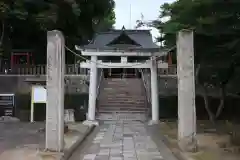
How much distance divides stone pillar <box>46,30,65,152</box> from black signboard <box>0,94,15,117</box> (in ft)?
41.8

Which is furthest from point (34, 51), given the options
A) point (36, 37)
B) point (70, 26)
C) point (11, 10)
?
point (70, 26)

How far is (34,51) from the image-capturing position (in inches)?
1278

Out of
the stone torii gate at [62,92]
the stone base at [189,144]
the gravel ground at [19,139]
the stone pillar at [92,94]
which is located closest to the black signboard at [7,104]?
the stone pillar at [92,94]

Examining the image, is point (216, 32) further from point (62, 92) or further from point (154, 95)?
point (154, 95)

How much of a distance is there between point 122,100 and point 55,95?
1665cm

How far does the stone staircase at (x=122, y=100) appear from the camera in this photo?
25.9m

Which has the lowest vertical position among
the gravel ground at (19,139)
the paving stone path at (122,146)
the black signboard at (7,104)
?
the paving stone path at (122,146)

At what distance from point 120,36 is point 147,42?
234 cm

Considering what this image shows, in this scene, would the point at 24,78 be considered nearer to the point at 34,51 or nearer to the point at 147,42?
the point at 34,51

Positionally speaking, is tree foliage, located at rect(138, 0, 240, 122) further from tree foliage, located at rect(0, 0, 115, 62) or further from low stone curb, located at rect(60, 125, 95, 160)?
low stone curb, located at rect(60, 125, 95, 160)

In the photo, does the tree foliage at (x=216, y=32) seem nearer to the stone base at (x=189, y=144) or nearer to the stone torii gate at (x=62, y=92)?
the stone torii gate at (x=62, y=92)

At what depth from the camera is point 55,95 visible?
11.9 meters

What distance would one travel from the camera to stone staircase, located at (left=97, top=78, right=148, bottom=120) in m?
25.9

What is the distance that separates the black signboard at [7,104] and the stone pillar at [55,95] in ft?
41.8
